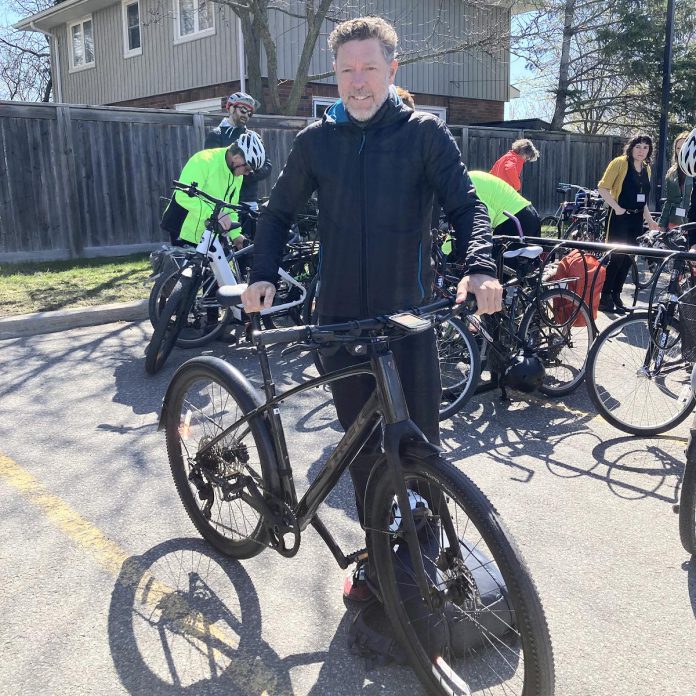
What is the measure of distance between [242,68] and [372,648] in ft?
55.6

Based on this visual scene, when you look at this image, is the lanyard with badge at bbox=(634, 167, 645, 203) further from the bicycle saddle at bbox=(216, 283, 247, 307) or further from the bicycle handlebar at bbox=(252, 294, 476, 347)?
the bicycle handlebar at bbox=(252, 294, 476, 347)

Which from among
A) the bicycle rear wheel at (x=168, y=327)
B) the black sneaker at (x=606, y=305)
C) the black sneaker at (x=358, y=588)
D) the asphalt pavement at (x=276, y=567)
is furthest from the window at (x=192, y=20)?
the black sneaker at (x=358, y=588)

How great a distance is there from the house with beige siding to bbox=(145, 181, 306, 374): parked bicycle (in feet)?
38.2

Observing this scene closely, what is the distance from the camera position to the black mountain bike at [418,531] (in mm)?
2182

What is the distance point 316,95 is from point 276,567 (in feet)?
55.9

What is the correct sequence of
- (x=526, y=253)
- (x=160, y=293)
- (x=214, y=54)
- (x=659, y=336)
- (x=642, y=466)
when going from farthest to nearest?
1. (x=214, y=54)
2. (x=160, y=293)
3. (x=526, y=253)
4. (x=659, y=336)
5. (x=642, y=466)

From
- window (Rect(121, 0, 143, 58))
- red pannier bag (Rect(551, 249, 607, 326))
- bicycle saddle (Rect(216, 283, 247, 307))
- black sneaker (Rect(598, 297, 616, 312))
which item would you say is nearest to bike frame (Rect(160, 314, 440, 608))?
bicycle saddle (Rect(216, 283, 247, 307))

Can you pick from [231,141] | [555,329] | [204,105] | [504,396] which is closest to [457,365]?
[504,396]

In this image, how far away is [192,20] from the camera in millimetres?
19375

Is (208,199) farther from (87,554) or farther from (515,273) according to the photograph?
(87,554)

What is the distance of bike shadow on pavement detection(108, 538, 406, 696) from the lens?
263cm

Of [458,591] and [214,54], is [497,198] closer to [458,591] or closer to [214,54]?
[458,591]

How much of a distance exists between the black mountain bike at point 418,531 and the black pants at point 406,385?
24 centimetres

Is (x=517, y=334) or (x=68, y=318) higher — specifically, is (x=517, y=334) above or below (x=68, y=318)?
above
